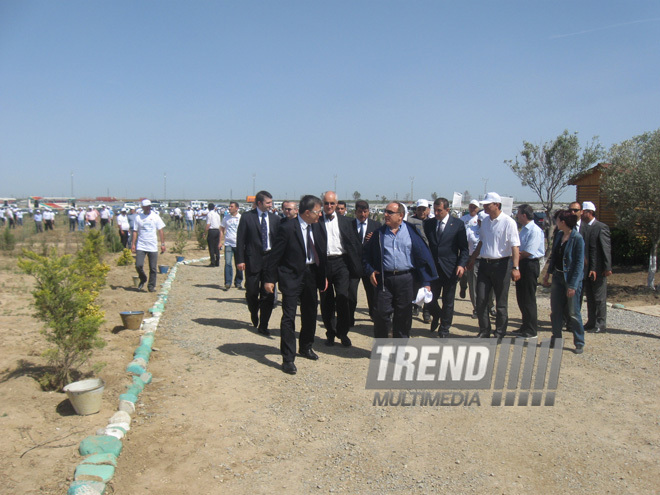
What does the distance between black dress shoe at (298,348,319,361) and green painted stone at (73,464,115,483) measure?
3063 mm

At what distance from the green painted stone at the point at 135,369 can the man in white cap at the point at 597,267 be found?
6.53 metres

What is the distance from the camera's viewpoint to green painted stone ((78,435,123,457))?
393 centimetres

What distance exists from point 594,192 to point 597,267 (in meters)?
13.0

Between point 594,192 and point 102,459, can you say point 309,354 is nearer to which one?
point 102,459

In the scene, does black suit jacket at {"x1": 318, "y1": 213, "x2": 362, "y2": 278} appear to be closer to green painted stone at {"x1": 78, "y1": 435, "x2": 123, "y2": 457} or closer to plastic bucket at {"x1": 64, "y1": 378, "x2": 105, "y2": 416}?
plastic bucket at {"x1": 64, "y1": 378, "x2": 105, "y2": 416}

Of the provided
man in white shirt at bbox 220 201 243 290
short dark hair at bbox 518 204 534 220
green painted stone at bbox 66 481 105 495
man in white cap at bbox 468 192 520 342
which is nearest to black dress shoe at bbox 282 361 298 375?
green painted stone at bbox 66 481 105 495

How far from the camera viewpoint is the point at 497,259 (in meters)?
7.15

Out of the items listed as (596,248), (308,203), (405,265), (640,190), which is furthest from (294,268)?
(640,190)

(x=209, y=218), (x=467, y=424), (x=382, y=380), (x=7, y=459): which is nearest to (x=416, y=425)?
(x=467, y=424)

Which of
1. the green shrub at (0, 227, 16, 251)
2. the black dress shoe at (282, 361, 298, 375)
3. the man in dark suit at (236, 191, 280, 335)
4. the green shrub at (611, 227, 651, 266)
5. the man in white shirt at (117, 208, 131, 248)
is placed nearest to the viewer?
the black dress shoe at (282, 361, 298, 375)

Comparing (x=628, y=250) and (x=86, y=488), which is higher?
(x=628, y=250)

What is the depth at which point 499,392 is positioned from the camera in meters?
5.46

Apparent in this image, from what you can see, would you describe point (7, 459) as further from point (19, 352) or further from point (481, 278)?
point (481, 278)

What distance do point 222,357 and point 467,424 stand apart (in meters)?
3.20
